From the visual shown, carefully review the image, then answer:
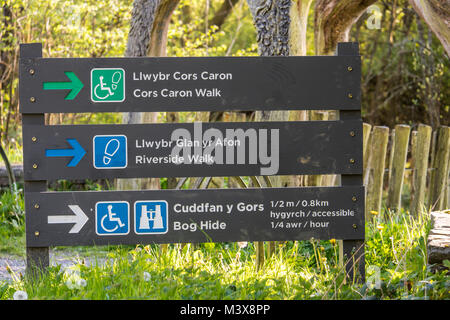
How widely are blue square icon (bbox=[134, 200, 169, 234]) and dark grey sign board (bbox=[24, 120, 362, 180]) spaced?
193 mm

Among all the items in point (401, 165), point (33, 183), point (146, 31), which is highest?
point (146, 31)

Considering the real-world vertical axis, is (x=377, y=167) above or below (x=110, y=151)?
below

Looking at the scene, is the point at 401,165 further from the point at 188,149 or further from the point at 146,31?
the point at 188,149

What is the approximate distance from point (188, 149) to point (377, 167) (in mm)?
3431

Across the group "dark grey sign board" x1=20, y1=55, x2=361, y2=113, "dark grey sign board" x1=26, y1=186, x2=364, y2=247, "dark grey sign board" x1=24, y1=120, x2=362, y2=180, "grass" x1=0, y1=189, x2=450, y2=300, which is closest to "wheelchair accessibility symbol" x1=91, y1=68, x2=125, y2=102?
"dark grey sign board" x1=20, y1=55, x2=361, y2=113

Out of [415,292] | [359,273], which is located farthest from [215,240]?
[415,292]

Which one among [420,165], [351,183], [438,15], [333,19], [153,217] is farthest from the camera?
[420,165]

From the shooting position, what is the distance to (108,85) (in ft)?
12.3

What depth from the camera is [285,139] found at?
379 cm

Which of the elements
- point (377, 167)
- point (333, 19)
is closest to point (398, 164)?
point (377, 167)

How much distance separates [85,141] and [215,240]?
3.34ft
